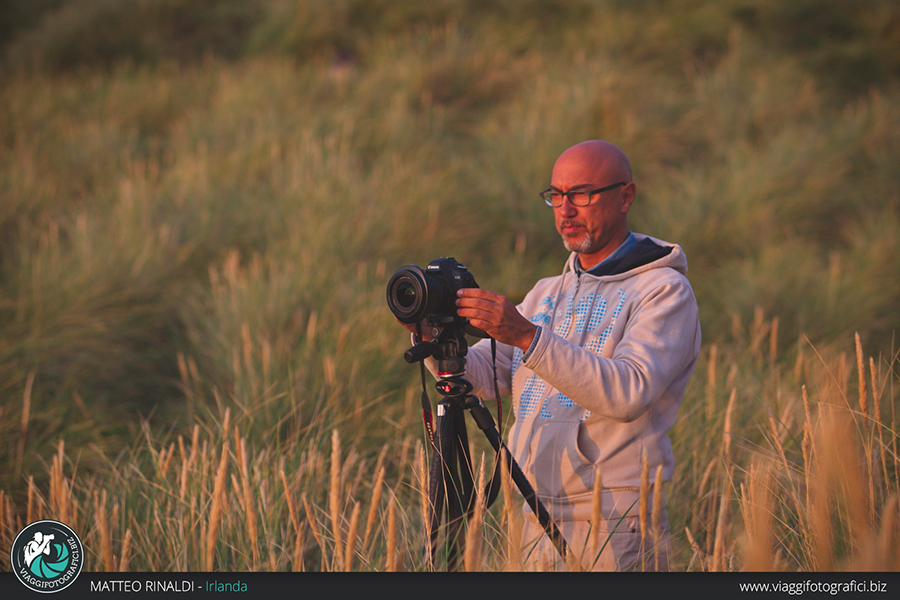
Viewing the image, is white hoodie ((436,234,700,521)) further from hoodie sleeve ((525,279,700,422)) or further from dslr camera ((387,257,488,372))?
dslr camera ((387,257,488,372))

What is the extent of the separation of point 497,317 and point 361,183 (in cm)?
488

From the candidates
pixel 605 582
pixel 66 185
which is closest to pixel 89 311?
pixel 66 185

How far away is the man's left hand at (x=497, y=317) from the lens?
1.85m

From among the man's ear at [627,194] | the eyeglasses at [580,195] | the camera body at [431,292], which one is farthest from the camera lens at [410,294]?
the man's ear at [627,194]

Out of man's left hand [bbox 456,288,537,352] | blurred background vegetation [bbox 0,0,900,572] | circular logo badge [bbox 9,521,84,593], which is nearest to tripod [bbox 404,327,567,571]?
man's left hand [bbox 456,288,537,352]

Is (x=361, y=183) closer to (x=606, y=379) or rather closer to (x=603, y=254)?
(x=603, y=254)

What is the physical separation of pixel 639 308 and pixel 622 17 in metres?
9.67

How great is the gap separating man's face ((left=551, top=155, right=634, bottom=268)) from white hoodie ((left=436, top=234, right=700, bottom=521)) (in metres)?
0.11

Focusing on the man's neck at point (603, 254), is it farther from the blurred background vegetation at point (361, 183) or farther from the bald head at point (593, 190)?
the blurred background vegetation at point (361, 183)

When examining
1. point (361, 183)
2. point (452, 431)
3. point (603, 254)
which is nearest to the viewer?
point (452, 431)

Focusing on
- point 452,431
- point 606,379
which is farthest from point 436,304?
point 606,379

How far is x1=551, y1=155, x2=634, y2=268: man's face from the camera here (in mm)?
2346

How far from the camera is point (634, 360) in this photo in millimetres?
1989

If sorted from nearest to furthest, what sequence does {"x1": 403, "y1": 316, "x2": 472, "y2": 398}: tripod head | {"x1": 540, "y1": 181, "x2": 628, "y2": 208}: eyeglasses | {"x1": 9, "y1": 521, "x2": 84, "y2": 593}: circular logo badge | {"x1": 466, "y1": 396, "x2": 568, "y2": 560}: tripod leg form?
{"x1": 9, "y1": 521, "x2": 84, "y2": 593}: circular logo badge, {"x1": 466, "y1": 396, "x2": 568, "y2": 560}: tripod leg, {"x1": 403, "y1": 316, "x2": 472, "y2": 398}: tripod head, {"x1": 540, "y1": 181, "x2": 628, "y2": 208}: eyeglasses
